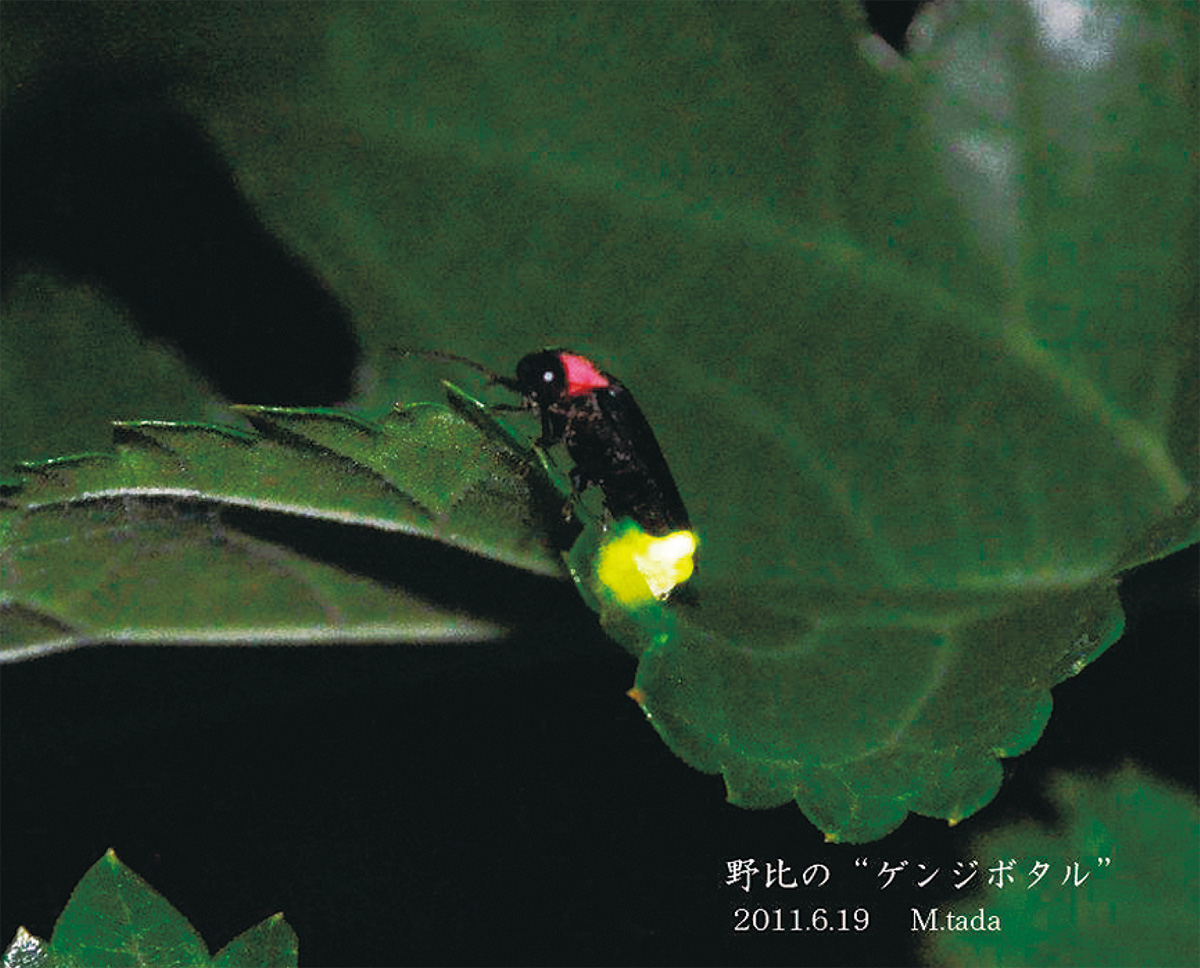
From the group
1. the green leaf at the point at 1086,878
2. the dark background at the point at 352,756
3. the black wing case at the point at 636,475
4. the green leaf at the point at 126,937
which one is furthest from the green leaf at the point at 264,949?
the green leaf at the point at 1086,878

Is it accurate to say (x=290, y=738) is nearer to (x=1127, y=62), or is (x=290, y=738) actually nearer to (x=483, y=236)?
(x=483, y=236)

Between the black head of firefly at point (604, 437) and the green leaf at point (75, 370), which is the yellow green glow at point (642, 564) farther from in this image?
the green leaf at point (75, 370)

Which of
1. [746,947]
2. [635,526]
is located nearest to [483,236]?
[635,526]

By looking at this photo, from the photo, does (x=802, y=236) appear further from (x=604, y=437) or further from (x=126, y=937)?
(x=126, y=937)

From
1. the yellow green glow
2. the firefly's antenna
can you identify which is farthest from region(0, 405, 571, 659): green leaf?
the firefly's antenna

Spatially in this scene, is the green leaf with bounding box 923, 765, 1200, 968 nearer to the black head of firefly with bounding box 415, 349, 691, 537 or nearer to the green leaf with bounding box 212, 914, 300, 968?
the black head of firefly with bounding box 415, 349, 691, 537

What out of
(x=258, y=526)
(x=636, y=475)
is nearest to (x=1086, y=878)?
(x=636, y=475)

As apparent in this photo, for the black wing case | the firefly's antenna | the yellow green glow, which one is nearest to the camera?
the yellow green glow
